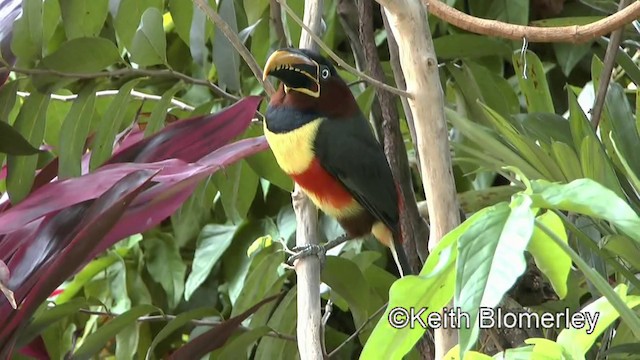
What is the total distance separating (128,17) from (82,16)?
7 centimetres

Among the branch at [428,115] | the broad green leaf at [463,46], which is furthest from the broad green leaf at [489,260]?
the broad green leaf at [463,46]

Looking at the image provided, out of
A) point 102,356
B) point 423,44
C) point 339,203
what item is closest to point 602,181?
point 423,44

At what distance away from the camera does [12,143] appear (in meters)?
1.10

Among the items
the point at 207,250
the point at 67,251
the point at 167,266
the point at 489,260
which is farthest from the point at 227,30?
the point at 167,266

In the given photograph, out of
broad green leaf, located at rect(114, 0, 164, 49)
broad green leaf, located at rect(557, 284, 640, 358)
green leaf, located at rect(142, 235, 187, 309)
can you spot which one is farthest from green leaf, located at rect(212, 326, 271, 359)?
broad green leaf, located at rect(557, 284, 640, 358)

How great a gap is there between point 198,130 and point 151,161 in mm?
73

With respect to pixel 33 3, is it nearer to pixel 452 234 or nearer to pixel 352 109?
pixel 352 109

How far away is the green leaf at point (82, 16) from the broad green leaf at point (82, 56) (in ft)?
0.15

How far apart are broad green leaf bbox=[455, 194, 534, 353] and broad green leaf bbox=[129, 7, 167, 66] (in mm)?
763

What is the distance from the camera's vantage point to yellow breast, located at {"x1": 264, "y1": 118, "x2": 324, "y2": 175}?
44.9 inches

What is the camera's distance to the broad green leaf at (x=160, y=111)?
1184 millimetres

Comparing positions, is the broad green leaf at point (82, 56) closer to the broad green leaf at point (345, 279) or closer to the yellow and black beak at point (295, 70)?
the yellow and black beak at point (295, 70)

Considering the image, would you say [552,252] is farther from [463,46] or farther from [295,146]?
[463,46]

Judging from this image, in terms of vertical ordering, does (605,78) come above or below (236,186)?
above
